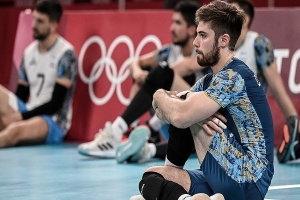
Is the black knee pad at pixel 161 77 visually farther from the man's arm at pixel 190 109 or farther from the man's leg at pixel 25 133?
the man's arm at pixel 190 109

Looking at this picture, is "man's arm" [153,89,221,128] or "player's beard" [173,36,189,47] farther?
"player's beard" [173,36,189,47]

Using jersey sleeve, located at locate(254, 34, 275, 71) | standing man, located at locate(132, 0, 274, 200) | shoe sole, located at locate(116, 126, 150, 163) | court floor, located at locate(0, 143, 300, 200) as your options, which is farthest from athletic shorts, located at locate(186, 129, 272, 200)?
jersey sleeve, located at locate(254, 34, 275, 71)

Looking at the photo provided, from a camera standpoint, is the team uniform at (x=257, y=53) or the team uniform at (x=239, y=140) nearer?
the team uniform at (x=239, y=140)

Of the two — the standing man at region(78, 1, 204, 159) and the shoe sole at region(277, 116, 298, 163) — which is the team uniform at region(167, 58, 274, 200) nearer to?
the standing man at region(78, 1, 204, 159)

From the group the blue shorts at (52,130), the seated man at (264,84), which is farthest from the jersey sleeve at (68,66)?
the seated man at (264,84)

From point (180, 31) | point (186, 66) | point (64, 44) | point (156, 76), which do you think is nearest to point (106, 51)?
point (64, 44)

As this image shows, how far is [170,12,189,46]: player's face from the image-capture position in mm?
7207

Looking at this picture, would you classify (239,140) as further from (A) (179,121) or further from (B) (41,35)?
(B) (41,35)

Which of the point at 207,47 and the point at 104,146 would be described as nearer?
the point at 207,47

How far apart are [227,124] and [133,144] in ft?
7.90

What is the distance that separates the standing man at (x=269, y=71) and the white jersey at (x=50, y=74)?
206cm

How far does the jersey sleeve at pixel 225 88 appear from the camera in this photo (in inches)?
155

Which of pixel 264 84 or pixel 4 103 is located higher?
pixel 264 84

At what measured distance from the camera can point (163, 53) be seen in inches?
297
